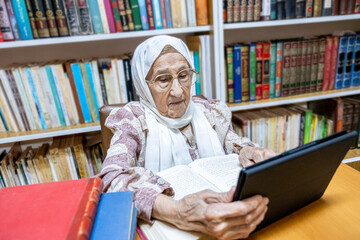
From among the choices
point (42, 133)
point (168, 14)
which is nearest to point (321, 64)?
point (168, 14)

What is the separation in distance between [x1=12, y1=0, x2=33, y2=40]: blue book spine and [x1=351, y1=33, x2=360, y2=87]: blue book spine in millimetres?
1868

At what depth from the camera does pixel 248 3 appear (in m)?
1.31

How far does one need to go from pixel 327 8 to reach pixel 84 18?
53.3 inches

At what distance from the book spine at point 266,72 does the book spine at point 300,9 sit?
22cm

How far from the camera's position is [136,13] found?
123cm

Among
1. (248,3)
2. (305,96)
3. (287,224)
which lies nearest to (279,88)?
(305,96)

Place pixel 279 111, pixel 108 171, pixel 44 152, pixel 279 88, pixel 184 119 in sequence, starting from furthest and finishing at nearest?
pixel 279 111, pixel 279 88, pixel 44 152, pixel 184 119, pixel 108 171

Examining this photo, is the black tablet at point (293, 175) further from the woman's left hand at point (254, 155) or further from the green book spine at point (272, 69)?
the green book spine at point (272, 69)

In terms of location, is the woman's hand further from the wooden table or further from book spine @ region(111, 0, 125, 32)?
book spine @ region(111, 0, 125, 32)

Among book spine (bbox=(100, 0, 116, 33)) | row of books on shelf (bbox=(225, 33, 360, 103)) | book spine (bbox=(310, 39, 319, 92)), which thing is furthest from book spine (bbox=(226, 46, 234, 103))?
book spine (bbox=(100, 0, 116, 33))

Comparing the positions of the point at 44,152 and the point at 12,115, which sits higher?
the point at 12,115

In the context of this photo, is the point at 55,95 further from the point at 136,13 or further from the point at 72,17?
the point at 136,13

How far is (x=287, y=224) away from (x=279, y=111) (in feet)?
3.94

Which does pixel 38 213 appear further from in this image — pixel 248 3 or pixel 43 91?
pixel 248 3
